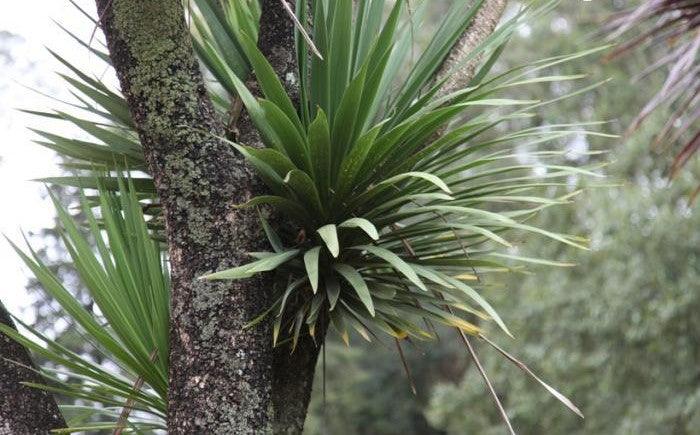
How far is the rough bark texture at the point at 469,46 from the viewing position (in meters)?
3.07

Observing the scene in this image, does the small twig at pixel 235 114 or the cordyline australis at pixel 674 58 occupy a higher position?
the small twig at pixel 235 114

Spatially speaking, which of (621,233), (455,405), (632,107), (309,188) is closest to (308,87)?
(309,188)

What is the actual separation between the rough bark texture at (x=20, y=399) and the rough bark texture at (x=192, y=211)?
1.01 ft

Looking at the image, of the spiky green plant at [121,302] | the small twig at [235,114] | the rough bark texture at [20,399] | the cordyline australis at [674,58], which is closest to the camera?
the cordyline australis at [674,58]

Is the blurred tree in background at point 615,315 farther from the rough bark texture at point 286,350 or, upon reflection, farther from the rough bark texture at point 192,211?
the rough bark texture at point 192,211

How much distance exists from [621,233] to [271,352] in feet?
29.8

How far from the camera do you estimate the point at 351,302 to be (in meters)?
2.66

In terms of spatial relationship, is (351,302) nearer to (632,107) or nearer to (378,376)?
(632,107)

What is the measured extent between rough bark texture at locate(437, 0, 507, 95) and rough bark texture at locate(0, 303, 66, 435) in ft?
4.77

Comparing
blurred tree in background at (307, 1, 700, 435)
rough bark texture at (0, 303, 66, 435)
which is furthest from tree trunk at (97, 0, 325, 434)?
blurred tree in background at (307, 1, 700, 435)

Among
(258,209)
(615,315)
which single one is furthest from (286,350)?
(615,315)

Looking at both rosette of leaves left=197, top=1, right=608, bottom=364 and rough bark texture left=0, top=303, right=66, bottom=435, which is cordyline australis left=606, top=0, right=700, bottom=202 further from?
rough bark texture left=0, top=303, right=66, bottom=435

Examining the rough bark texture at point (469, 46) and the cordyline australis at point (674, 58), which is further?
the rough bark texture at point (469, 46)

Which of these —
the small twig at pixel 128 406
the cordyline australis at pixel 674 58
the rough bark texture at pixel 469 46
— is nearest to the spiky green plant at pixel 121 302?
the small twig at pixel 128 406
